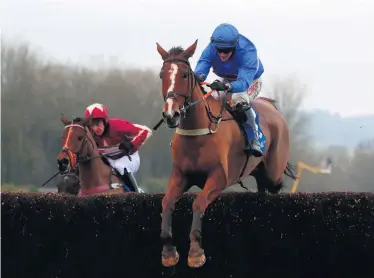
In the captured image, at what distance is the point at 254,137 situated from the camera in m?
5.97

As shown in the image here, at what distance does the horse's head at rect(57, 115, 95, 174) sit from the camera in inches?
284

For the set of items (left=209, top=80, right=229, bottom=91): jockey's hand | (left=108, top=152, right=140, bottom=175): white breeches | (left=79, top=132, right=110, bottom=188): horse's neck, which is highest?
(left=209, top=80, right=229, bottom=91): jockey's hand

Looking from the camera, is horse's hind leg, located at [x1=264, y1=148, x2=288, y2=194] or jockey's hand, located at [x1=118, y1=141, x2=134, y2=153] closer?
horse's hind leg, located at [x1=264, y1=148, x2=288, y2=194]

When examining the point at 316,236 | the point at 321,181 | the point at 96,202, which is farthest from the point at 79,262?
the point at 321,181

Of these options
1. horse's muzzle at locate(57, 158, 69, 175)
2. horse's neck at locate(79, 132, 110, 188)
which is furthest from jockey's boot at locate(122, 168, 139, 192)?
horse's muzzle at locate(57, 158, 69, 175)

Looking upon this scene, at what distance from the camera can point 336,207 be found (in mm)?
5883

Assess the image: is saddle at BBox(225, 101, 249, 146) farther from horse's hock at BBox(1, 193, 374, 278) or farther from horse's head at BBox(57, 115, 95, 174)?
horse's head at BBox(57, 115, 95, 174)

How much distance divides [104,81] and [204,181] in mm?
12743

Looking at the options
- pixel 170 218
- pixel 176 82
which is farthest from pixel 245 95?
pixel 170 218

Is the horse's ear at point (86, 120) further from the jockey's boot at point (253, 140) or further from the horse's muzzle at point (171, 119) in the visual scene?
the horse's muzzle at point (171, 119)

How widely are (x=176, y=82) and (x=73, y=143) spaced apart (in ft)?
8.72

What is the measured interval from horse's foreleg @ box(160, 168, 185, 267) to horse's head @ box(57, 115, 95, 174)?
2.12m

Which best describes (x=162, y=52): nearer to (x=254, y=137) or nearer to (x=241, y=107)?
(x=241, y=107)

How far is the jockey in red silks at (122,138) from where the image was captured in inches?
323
